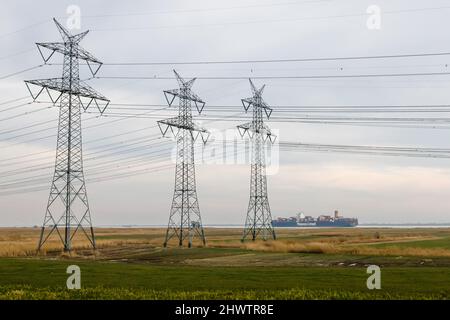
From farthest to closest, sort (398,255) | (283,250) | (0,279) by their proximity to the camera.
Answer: (283,250) < (398,255) < (0,279)

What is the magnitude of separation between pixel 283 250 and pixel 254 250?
3964 mm

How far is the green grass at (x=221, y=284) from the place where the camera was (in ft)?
69.9

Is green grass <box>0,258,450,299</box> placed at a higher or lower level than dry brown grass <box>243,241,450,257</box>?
higher

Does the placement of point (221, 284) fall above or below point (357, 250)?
above

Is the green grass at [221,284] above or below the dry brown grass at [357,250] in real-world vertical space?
above

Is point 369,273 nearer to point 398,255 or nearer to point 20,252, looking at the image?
point 398,255

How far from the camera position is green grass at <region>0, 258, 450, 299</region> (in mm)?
21312

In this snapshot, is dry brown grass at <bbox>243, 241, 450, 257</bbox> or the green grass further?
dry brown grass at <bbox>243, 241, 450, 257</bbox>

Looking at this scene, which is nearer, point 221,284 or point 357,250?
point 221,284

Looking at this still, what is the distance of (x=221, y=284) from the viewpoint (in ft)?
84.4

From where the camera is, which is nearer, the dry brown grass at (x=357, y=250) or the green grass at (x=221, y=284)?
the green grass at (x=221, y=284)

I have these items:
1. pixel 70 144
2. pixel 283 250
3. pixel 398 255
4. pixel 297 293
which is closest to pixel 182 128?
pixel 70 144
